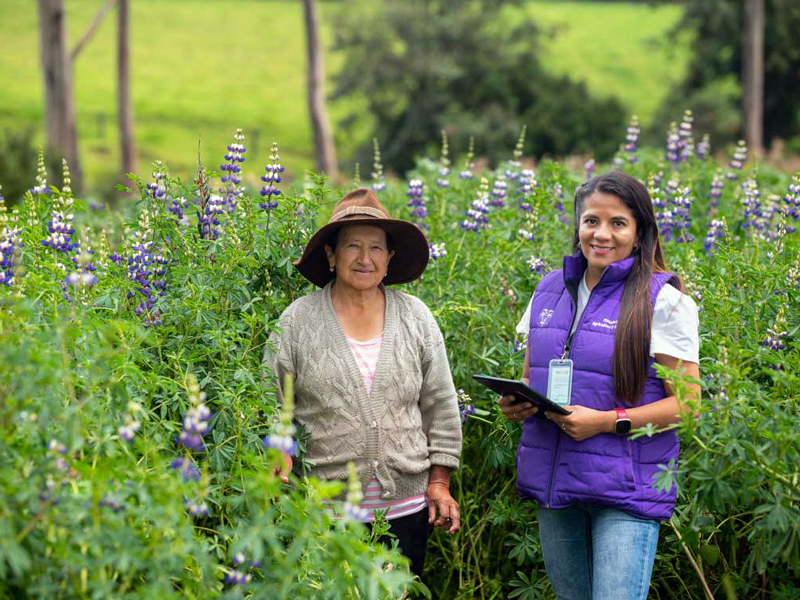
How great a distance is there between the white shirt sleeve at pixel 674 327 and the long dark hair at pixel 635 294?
32 mm

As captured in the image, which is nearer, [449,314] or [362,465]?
[362,465]

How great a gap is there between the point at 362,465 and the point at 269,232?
1104 mm

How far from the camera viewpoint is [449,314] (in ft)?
14.2

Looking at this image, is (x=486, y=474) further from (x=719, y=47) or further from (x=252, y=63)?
(x=252, y=63)

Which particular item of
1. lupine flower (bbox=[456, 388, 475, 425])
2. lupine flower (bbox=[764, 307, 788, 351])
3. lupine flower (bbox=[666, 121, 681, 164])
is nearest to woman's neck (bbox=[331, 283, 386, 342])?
lupine flower (bbox=[456, 388, 475, 425])

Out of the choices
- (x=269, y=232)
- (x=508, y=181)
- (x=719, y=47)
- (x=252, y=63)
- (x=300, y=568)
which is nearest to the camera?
(x=300, y=568)

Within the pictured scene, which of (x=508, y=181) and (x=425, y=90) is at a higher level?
(x=425, y=90)

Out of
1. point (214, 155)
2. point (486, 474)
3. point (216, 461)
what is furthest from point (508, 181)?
point (214, 155)

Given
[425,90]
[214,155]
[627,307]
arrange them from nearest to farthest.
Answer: [627,307] → [425,90] → [214,155]

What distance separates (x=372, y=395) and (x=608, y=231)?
1.04m

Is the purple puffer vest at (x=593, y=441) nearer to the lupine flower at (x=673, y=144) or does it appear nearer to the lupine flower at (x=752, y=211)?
the lupine flower at (x=752, y=211)

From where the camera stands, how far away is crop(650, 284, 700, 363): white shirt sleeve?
3168 mm

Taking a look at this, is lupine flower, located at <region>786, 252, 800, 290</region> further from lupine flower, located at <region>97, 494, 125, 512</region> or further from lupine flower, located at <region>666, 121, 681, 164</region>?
lupine flower, located at <region>97, 494, 125, 512</region>

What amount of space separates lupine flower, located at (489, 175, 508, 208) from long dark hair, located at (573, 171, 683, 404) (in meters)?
2.07
